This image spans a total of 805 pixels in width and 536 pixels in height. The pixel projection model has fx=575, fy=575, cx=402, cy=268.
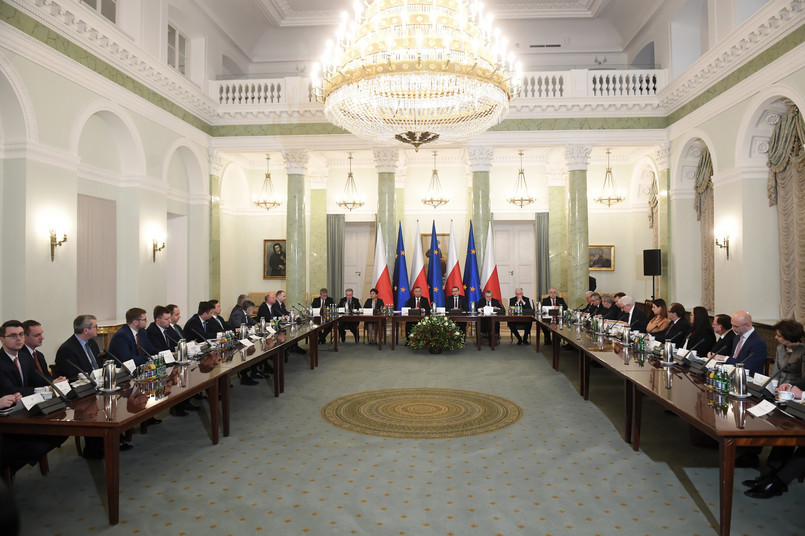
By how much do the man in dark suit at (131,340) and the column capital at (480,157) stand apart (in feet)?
28.9

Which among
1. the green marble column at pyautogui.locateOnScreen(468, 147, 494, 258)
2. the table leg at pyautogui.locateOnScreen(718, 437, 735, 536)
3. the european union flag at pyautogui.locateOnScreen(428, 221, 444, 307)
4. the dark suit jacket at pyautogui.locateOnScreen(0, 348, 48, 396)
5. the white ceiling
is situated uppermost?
the white ceiling

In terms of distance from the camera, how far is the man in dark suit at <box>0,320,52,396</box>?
15.4 ft

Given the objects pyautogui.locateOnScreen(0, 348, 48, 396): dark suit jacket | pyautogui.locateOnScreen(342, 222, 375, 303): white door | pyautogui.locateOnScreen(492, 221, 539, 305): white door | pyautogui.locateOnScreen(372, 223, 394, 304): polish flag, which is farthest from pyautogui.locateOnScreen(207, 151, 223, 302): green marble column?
pyautogui.locateOnScreen(0, 348, 48, 396): dark suit jacket

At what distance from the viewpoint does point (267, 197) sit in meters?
16.5

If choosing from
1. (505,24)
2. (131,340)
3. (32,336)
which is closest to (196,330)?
(131,340)

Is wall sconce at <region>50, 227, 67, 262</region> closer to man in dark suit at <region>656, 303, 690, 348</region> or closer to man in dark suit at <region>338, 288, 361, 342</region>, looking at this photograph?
man in dark suit at <region>338, 288, 361, 342</region>

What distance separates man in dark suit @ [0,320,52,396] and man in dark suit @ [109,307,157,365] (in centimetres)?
117

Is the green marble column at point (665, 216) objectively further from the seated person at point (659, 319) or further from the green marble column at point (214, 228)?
the green marble column at point (214, 228)

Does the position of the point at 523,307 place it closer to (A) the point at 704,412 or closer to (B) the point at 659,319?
(B) the point at 659,319

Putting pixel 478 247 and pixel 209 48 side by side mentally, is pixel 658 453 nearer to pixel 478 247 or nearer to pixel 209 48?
pixel 478 247

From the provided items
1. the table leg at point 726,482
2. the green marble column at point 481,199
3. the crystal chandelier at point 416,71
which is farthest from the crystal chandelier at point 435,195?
the table leg at point 726,482

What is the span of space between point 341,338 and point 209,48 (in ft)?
23.6

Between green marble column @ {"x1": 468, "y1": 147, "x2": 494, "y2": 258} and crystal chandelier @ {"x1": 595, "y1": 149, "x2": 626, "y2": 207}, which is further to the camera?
crystal chandelier @ {"x1": 595, "y1": 149, "x2": 626, "y2": 207}

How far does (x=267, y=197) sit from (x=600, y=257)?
32.1 ft
